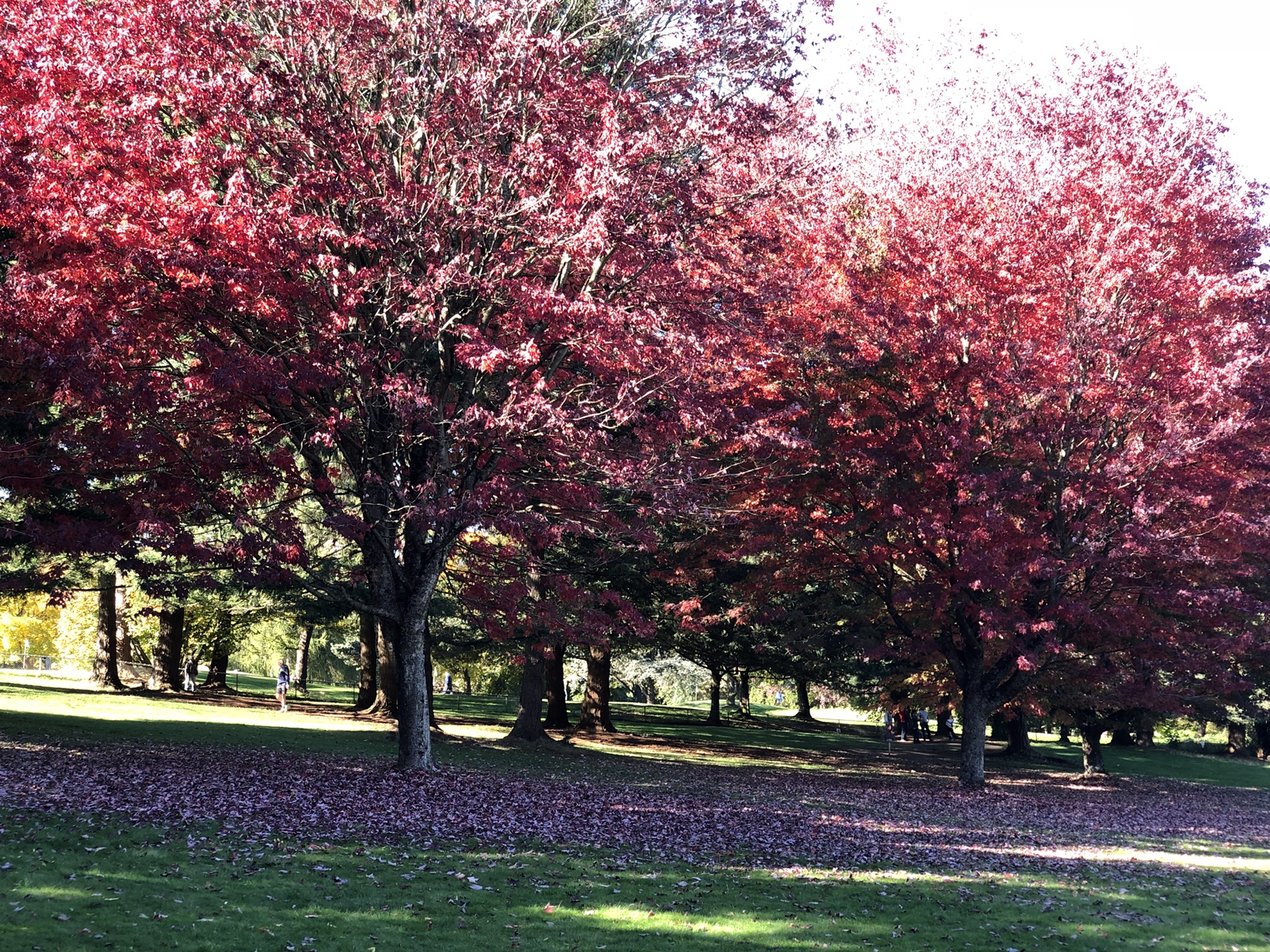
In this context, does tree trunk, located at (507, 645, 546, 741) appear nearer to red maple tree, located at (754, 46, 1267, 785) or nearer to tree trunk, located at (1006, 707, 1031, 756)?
red maple tree, located at (754, 46, 1267, 785)

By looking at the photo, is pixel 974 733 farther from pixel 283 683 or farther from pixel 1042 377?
pixel 283 683

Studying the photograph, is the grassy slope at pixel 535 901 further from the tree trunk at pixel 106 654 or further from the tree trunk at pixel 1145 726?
the tree trunk at pixel 106 654

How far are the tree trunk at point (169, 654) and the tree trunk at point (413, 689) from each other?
2457cm

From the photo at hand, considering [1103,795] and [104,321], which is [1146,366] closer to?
[1103,795]

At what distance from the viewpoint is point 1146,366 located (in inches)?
892

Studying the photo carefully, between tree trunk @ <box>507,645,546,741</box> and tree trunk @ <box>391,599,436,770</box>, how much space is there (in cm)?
1024

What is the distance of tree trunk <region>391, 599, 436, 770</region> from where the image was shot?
17.7 metres

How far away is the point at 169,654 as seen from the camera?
39844 millimetres

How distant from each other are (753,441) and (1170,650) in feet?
43.4

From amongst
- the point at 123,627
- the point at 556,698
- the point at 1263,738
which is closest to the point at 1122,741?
the point at 1263,738

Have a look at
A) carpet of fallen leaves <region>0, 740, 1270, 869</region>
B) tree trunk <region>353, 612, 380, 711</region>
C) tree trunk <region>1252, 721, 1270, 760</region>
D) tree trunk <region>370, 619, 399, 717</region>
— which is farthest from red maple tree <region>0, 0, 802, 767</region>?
tree trunk <region>1252, 721, 1270, 760</region>

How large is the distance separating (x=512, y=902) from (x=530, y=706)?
64.3 ft

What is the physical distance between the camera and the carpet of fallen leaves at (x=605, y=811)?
12.2 m

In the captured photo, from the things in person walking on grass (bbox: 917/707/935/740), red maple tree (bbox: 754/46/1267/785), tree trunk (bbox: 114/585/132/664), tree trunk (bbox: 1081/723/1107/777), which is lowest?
person walking on grass (bbox: 917/707/935/740)
